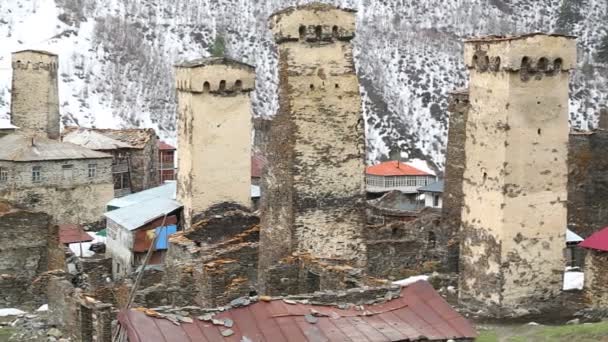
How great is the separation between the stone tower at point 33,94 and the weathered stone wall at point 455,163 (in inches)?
998

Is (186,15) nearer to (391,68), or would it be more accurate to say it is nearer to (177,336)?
(391,68)

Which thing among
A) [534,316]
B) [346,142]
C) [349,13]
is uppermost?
[349,13]

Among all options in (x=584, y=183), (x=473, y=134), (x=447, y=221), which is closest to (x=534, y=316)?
(x=473, y=134)

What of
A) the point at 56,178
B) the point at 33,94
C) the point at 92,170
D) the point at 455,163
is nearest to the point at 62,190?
the point at 56,178

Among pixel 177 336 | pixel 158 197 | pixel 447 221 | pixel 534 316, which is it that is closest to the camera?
pixel 177 336

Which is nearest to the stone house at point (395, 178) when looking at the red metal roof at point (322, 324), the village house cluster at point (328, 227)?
the village house cluster at point (328, 227)

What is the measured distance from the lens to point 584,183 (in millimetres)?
30891

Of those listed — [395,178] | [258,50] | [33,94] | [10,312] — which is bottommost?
[10,312]

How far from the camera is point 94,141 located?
152 ft

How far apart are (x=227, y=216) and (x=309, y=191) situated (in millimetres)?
4684

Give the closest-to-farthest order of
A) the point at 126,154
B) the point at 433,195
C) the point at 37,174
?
the point at 37,174
the point at 126,154
the point at 433,195

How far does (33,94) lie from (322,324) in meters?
36.9

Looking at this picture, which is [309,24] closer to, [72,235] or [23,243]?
[23,243]

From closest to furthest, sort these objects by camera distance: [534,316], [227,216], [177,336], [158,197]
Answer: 1. [177,336]
2. [534,316]
3. [227,216]
4. [158,197]
